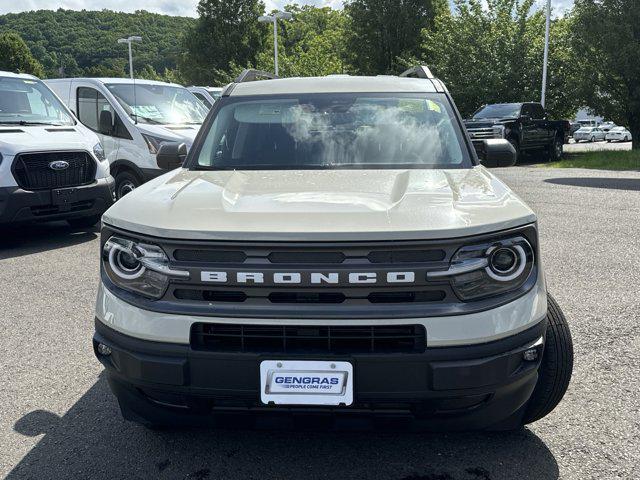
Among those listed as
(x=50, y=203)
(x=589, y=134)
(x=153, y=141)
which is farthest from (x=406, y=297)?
(x=589, y=134)

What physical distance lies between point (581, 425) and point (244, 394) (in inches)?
67.9

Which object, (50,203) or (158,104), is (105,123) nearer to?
(158,104)

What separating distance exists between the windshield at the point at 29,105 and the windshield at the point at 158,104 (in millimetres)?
1074

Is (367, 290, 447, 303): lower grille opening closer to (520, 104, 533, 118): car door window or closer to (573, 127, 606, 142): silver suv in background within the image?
(520, 104, 533, 118): car door window

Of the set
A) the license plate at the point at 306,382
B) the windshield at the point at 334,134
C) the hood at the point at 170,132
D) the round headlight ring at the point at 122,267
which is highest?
the windshield at the point at 334,134

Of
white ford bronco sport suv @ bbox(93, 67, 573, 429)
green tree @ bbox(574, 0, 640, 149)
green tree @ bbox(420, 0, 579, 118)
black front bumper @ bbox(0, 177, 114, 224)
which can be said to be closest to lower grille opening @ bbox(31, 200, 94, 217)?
black front bumper @ bbox(0, 177, 114, 224)

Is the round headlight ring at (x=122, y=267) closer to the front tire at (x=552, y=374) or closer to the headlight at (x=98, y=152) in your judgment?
the front tire at (x=552, y=374)

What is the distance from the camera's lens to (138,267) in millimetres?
2350

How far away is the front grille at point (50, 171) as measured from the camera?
6695 mm

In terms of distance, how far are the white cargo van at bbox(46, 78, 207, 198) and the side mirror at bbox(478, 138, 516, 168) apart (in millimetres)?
4931

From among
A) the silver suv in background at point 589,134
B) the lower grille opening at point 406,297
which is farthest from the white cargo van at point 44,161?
the silver suv in background at point 589,134

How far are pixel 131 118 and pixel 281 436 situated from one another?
670cm

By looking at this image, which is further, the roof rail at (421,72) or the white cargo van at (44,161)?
the white cargo van at (44,161)

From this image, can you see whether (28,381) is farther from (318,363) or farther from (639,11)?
(639,11)
